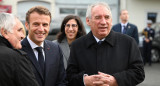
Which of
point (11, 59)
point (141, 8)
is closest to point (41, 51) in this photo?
point (11, 59)

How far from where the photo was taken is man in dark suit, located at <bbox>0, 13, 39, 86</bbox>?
6.65 ft

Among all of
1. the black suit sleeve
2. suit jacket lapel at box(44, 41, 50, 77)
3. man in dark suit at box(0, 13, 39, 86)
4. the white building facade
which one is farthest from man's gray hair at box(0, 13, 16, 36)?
the white building facade

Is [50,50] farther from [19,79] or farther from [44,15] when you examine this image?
[19,79]

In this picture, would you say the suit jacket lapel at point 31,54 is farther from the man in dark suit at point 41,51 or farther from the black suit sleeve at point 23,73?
the black suit sleeve at point 23,73

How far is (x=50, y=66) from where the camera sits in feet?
9.08

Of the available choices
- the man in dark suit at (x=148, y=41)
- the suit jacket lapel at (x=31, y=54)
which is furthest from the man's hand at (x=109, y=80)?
the man in dark suit at (x=148, y=41)

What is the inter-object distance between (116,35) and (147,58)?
31.1 ft

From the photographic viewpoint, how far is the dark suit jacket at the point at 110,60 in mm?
2605

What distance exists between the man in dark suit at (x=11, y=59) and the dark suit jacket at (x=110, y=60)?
728 millimetres

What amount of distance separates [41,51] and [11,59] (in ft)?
2.49

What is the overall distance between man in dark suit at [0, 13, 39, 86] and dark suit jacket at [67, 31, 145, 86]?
2.39 ft

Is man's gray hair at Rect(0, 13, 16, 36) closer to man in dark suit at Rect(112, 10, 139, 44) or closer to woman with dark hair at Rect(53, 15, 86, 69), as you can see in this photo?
woman with dark hair at Rect(53, 15, 86, 69)

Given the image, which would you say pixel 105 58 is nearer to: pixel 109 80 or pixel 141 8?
pixel 109 80

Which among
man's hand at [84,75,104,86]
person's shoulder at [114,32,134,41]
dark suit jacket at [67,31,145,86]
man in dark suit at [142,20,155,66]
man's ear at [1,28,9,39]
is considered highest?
man's ear at [1,28,9,39]
